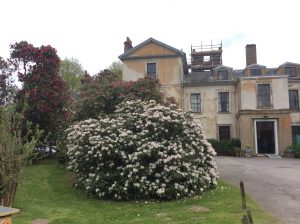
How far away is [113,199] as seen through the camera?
12.4 m

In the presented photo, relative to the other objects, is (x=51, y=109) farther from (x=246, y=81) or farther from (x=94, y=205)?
(x=246, y=81)

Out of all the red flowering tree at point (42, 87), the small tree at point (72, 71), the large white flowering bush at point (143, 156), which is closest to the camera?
the large white flowering bush at point (143, 156)

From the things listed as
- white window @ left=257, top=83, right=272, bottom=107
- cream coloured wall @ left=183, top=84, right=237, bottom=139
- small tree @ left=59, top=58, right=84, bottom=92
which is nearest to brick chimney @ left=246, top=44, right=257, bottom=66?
cream coloured wall @ left=183, top=84, right=237, bottom=139

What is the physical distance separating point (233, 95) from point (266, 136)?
4.43 meters

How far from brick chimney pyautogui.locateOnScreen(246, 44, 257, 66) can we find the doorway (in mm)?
8122

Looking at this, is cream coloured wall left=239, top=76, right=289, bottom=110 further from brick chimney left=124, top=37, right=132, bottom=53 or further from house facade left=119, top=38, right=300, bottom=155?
brick chimney left=124, top=37, right=132, bottom=53

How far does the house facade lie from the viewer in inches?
1176

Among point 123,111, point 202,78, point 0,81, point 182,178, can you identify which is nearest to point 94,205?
point 182,178

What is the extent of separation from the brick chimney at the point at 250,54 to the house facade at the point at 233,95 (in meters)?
2.11

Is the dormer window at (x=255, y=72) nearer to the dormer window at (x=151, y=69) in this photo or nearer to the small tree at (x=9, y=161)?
the dormer window at (x=151, y=69)

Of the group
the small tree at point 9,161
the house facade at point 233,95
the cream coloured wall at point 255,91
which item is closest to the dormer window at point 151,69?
the house facade at point 233,95

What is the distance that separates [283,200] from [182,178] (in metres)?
3.15

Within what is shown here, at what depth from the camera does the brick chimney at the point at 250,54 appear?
119 ft

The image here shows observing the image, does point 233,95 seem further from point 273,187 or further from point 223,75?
point 273,187
